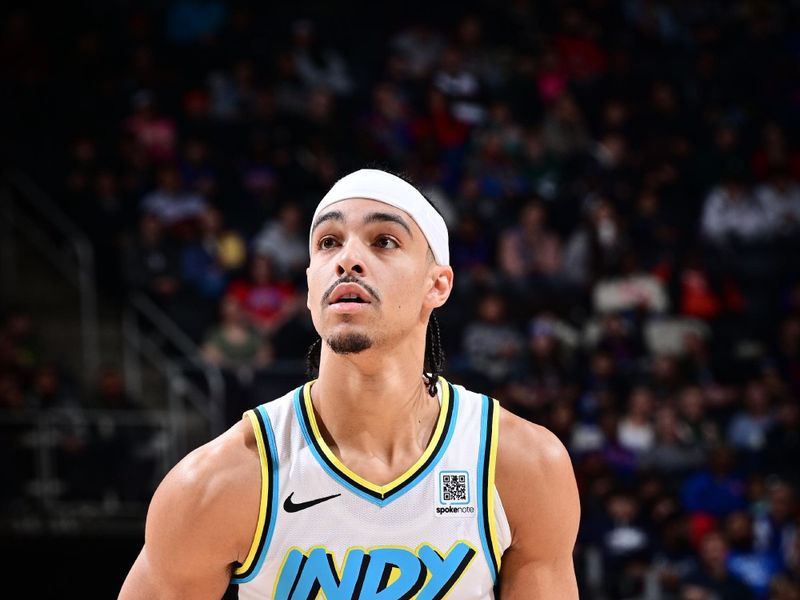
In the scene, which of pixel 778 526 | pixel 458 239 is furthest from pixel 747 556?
pixel 458 239

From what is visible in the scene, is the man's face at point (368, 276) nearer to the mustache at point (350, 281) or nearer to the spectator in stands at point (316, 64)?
the mustache at point (350, 281)

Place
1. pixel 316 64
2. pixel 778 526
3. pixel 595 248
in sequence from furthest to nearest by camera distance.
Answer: pixel 316 64 < pixel 595 248 < pixel 778 526

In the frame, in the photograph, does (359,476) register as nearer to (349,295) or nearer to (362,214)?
(349,295)

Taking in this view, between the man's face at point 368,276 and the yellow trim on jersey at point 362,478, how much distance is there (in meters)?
0.28

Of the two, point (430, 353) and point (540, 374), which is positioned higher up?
point (540, 374)

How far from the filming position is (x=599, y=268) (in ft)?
37.5

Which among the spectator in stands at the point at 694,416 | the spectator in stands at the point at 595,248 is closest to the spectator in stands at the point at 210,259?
the spectator in stands at the point at 595,248

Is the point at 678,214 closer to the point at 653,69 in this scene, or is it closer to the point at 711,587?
the point at 653,69

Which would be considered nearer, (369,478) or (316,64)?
(369,478)

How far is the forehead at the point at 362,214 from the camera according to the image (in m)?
3.51

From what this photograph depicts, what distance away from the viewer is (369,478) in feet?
11.4

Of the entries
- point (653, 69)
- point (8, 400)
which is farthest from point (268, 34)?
point (8, 400)

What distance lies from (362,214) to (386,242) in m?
0.10

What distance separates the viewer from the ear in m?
3.63
